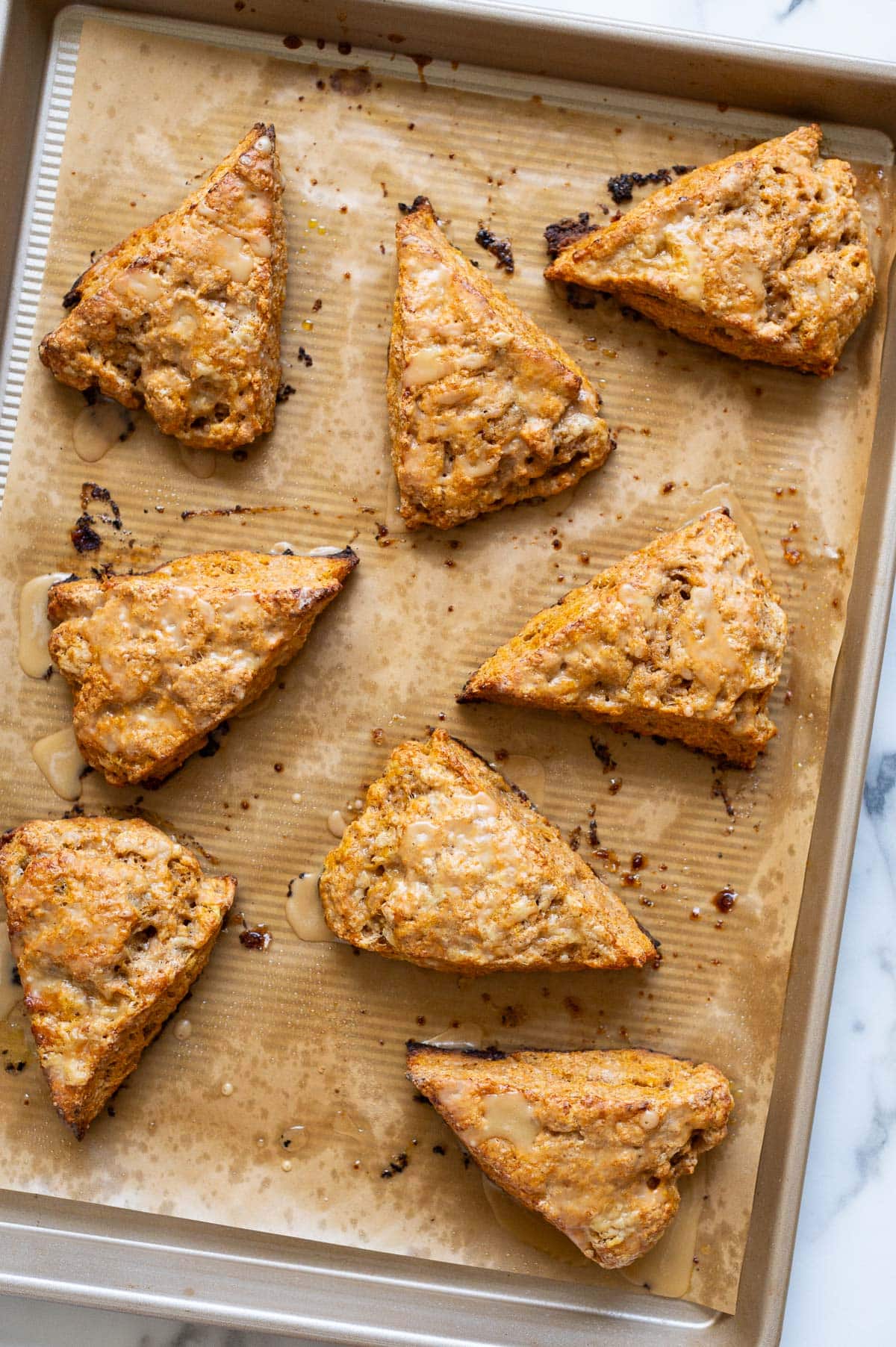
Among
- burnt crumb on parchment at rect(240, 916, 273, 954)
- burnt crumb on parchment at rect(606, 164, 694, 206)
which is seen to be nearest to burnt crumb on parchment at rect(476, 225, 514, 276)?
burnt crumb on parchment at rect(606, 164, 694, 206)

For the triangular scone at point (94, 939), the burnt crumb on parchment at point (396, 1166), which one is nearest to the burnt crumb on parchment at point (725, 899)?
the burnt crumb on parchment at point (396, 1166)

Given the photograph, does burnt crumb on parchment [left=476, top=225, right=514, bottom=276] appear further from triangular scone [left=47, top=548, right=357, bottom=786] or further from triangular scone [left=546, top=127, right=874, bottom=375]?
triangular scone [left=47, top=548, right=357, bottom=786]

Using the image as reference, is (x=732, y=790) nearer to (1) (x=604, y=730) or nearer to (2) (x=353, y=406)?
(1) (x=604, y=730)

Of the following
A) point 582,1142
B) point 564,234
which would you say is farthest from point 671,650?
point 582,1142

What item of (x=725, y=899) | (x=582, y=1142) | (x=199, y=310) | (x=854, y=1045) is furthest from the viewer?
(x=854, y=1045)

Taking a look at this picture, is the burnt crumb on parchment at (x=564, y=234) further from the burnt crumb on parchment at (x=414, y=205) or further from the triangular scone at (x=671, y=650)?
the triangular scone at (x=671, y=650)

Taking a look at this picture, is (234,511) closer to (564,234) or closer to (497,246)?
(497,246)

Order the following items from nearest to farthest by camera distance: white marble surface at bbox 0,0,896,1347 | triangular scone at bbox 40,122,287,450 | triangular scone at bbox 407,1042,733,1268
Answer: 1. triangular scone at bbox 407,1042,733,1268
2. triangular scone at bbox 40,122,287,450
3. white marble surface at bbox 0,0,896,1347
